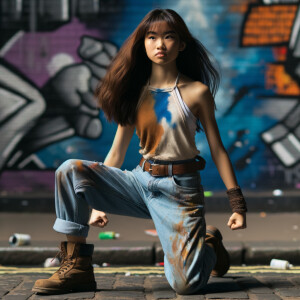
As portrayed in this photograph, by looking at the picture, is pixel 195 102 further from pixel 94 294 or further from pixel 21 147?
pixel 21 147

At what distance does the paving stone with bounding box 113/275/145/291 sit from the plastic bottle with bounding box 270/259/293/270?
1301mm

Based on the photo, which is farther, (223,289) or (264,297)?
(223,289)

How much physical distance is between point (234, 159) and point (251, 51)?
179cm

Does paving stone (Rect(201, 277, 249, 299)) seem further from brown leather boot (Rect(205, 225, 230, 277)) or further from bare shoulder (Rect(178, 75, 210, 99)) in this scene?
bare shoulder (Rect(178, 75, 210, 99))

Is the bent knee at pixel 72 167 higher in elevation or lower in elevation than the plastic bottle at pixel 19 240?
higher

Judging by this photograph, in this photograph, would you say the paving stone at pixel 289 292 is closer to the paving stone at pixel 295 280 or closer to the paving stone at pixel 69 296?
the paving stone at pixel 295 280

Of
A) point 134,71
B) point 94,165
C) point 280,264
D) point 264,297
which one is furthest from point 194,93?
point 280,264

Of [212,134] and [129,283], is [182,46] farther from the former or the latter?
[129,283]

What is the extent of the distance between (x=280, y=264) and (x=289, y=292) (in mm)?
1281

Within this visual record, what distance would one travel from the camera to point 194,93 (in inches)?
165

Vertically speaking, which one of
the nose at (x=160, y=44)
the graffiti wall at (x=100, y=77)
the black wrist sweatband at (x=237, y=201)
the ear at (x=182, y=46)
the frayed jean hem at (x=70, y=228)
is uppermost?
the nose at (x=160, y=44)

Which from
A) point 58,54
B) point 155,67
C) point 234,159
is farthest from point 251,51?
point 155,67

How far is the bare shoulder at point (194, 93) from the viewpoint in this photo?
4.17 m

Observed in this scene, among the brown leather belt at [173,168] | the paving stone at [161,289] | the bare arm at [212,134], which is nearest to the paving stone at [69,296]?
the paving stone at [161,289]
